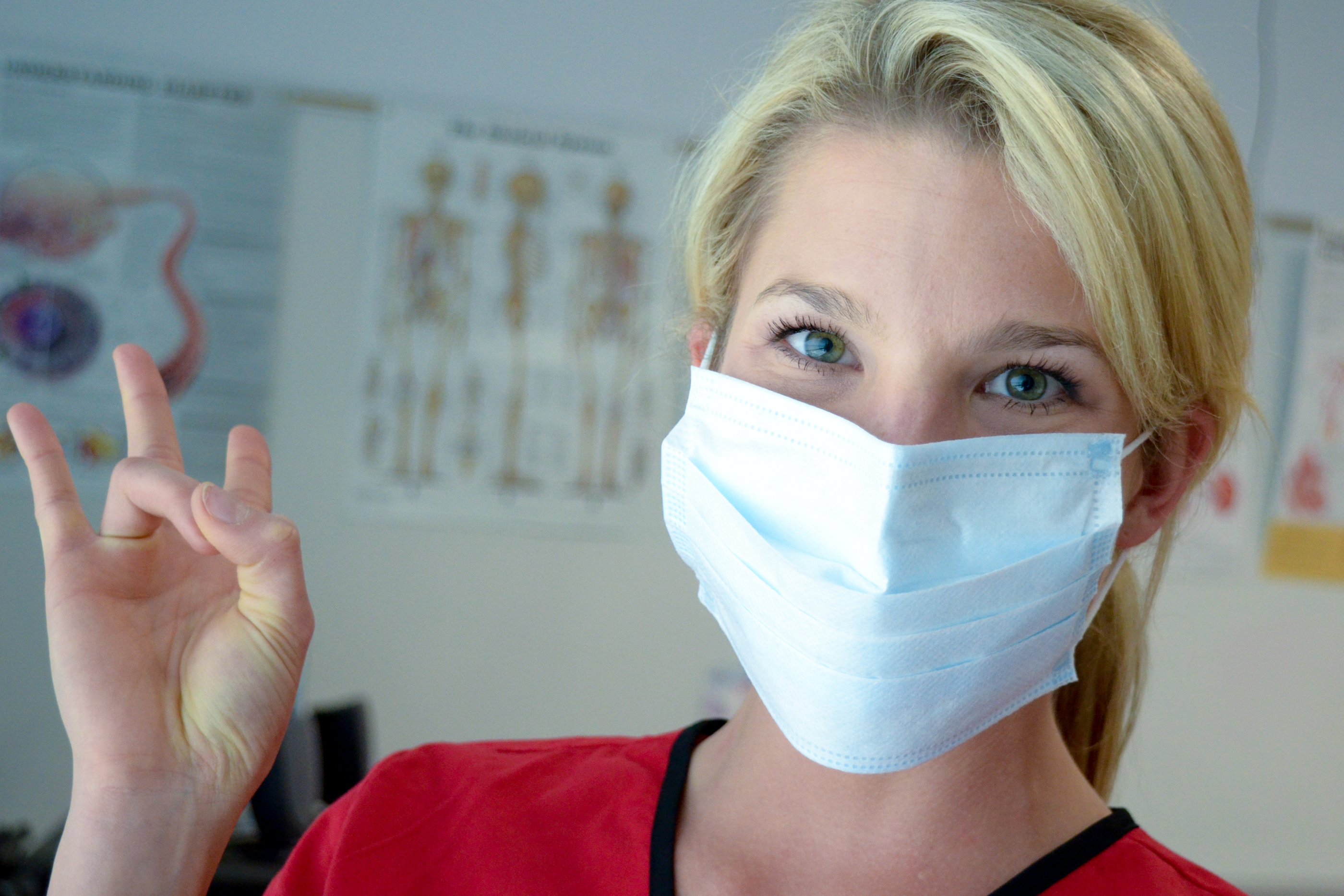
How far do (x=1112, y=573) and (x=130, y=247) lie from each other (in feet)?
7.22

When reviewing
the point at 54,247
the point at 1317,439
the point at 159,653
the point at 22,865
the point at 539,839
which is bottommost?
the point at 22,865

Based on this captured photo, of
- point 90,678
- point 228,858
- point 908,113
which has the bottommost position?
point 228,858

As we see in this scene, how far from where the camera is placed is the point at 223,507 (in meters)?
0.80

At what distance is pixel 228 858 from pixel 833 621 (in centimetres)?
129

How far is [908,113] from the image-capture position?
957 mm

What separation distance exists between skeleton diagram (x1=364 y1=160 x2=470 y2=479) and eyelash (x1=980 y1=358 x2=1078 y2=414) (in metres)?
1.80

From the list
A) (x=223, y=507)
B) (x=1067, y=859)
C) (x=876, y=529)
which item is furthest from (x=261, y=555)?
(x=1067, y=859)

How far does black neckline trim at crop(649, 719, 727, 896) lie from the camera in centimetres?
92

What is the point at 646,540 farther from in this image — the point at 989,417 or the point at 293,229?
the point at 989,417

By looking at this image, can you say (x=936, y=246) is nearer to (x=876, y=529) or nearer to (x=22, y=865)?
(x=876, y=529)

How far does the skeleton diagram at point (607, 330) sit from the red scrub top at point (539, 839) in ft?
5.05

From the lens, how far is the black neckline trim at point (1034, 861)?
882 mm

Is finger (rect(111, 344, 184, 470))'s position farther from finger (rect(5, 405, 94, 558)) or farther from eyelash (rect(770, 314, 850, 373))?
eyelash (rect(770, 314, 850, 373))

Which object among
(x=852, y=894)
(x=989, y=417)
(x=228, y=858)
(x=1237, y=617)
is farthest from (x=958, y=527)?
(x=1237, y=617)
